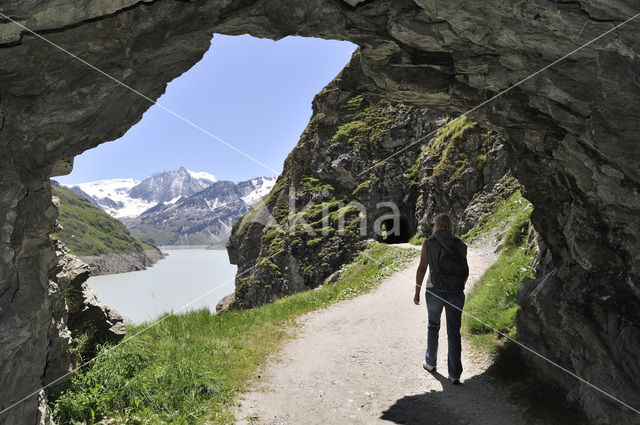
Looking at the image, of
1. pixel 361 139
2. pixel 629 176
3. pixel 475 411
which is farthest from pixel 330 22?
pixel 361 139

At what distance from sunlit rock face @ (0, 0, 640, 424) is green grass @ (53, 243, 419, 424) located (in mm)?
1531

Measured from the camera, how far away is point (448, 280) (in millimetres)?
7844

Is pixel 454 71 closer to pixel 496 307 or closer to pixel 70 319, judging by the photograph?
pixel 496 307

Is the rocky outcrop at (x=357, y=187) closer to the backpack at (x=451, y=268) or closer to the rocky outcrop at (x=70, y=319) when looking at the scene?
the backpack at (x=451, y=268)

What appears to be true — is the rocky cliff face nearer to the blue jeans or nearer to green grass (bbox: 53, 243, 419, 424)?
green grass (bbox: 53, 243, 419, 424)

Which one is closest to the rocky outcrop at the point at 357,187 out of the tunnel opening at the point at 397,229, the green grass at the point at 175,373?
the tunnel opening at the point at 397,229

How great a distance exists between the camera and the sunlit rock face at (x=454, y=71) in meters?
5.09

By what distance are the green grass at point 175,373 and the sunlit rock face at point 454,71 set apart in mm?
1531

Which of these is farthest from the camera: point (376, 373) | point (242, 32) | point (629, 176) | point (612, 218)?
point (376, 373)

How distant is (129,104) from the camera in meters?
6.77

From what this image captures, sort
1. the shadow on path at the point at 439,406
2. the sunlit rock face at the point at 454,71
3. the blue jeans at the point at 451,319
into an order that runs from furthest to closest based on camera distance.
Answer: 1. the blue jeans at the point at 451,319
2. the shadow on path at the point at 439,406
3. the sunlit rock face at the point at 454,71

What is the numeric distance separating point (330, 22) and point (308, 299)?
12203 mm

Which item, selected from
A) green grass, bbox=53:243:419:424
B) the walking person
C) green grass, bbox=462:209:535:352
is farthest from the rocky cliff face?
green grass, bbox=462:209:535:352

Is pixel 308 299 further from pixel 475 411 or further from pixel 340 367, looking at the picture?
pixel 475 411
